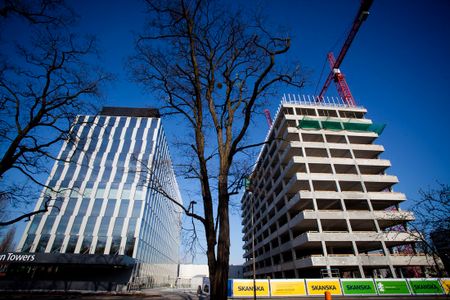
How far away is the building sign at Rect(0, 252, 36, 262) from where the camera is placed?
75.1 ft

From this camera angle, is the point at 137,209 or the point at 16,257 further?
the point at 137,209

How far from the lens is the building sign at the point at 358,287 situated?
1764cm

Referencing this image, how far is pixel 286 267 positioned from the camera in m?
29.1

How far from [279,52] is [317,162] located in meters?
27.6

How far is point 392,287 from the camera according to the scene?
1769cm

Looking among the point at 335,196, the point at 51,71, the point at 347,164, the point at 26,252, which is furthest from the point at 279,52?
the point at 26,252

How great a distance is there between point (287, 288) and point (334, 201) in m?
16.0

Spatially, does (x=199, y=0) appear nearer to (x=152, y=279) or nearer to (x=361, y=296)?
(x=361, y=296)

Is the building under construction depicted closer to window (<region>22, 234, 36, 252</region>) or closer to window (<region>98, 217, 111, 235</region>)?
window (<region>98, 217, 111, 235</region>)

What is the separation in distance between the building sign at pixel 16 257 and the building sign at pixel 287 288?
85.2ft

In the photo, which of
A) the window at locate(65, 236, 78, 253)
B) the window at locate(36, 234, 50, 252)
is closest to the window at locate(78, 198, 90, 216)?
the window at locate(65, 236, 78, 253)

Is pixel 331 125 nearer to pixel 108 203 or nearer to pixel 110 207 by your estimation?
pixel 110 207

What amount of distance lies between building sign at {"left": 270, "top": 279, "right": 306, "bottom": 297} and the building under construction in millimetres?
6086

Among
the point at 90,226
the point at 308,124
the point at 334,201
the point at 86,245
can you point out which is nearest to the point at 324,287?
the point at 334,201
